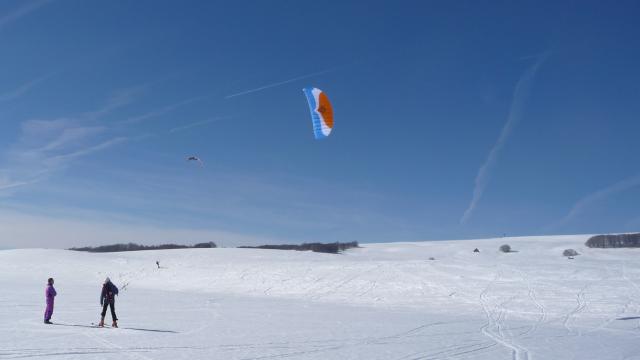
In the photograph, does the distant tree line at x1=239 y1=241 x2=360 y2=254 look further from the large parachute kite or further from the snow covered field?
the large parachute kite

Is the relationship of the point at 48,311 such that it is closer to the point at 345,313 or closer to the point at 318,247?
the point at 345,313

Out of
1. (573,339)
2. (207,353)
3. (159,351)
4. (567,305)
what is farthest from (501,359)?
(567,305)

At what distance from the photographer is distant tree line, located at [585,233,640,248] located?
240ft

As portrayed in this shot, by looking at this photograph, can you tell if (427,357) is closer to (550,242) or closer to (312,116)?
(312,116)

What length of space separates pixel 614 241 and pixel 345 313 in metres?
65.4

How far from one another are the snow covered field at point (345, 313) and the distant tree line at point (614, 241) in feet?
136

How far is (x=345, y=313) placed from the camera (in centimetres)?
2159

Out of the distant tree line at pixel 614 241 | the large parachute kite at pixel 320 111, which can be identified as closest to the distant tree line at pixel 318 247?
the distant tree line at pixel 614 241

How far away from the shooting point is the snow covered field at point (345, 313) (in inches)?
486

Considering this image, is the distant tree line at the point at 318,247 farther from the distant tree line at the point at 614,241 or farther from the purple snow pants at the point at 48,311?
the purple snow pants at the point at 48,311

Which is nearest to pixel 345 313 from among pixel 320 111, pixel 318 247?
pixel 320 111

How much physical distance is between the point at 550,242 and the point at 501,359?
74.2 metres

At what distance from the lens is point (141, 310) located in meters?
21.2

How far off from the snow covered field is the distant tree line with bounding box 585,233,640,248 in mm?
41374
